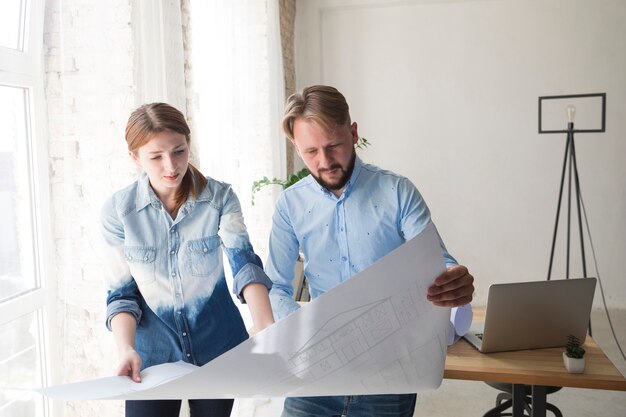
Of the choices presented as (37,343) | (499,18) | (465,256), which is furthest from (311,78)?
(37,343)

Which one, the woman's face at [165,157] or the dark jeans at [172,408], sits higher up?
the woman's face at [165,157]

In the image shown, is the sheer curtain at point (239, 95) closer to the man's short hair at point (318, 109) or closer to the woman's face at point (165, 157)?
the man's short hair at point (318, 109)

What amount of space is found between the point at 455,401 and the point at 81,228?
249 cm

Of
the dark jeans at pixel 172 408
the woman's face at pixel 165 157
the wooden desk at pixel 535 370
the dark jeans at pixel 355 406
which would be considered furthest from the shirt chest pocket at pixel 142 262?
the wooden desk at pixel 535 370

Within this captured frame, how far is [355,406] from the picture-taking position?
1.43m

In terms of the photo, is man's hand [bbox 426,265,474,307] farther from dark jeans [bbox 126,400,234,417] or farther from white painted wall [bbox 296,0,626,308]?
white painted wall [bbox 296,0,626,308]

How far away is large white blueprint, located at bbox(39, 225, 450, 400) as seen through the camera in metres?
0.78

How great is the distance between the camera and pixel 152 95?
216cm

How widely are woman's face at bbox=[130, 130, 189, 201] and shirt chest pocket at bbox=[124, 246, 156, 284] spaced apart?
142mm

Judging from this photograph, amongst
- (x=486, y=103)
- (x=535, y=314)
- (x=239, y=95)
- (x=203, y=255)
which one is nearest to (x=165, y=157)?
(x=203, y=255)

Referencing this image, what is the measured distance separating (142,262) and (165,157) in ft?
0.73

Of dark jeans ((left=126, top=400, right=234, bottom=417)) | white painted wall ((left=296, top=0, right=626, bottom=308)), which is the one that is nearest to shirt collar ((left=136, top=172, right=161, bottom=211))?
dark jeans ((left=126, top=400, right=234, bottom=417))

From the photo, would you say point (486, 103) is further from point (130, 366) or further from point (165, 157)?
point (130, 366)

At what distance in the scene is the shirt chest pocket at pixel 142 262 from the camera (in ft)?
3.82
